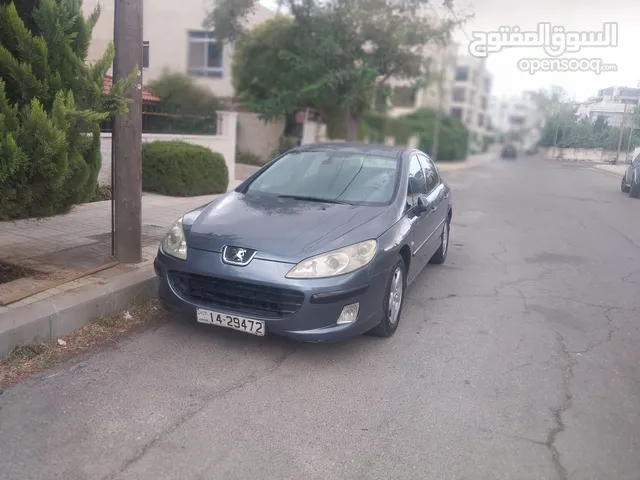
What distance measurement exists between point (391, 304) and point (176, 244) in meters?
1.75

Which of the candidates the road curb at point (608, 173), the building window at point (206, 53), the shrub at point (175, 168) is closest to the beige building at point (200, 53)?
the building window at point (206, 53)

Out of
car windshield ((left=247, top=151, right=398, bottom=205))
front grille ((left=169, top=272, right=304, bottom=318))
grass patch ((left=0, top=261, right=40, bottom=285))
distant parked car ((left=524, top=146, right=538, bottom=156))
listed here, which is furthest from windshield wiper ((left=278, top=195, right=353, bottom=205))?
distant parked car ((left=524, top=146, right=538, bottom=156))

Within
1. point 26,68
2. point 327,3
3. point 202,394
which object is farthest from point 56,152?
point 327,3

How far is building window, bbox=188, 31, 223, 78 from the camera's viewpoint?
16859 mm

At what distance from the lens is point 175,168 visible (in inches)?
417

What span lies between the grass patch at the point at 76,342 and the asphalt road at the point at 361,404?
139 mm

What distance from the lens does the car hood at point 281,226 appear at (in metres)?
Answer: 4.26

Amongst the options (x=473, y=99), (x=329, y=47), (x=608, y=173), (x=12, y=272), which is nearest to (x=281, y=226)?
(x=12, y=272)

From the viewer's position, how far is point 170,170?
1060 centimetres

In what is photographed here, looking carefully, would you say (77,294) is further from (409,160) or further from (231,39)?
(231,39)

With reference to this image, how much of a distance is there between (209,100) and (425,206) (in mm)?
10202

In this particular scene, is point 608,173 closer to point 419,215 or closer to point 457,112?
point 419,215

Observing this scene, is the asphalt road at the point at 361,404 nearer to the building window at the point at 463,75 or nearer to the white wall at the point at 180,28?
the white wall at the point at 180,28
